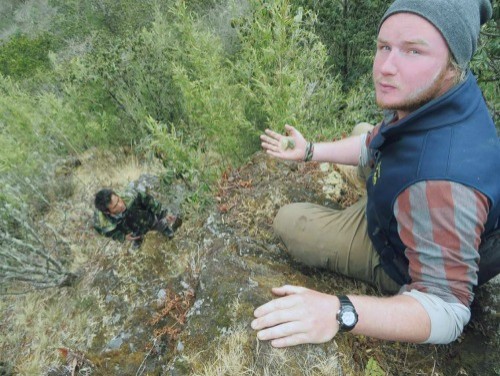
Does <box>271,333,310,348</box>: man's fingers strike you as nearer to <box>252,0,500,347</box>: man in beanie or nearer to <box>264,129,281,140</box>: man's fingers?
<box>252,0,500,347</box>: man in beanie

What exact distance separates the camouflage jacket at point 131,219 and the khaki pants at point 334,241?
2247mm

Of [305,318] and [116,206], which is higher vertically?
[305,318]

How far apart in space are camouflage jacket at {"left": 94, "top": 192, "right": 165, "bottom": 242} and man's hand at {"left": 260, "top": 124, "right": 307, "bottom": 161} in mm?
2220

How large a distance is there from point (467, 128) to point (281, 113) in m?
1.92

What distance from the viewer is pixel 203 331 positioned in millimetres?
1899

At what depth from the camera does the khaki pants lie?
209 cm

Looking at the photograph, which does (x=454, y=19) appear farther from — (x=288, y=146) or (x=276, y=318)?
(x=276, y=318)

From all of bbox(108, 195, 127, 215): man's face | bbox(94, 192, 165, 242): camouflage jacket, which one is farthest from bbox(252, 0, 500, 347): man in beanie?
bbox(94, 192, 165, 242): camouflage jacket

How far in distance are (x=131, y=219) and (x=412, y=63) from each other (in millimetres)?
3459

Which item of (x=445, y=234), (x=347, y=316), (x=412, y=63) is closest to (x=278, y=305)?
(x=347, y=316)

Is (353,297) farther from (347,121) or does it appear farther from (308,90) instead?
(347,121)

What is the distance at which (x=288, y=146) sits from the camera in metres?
2.56

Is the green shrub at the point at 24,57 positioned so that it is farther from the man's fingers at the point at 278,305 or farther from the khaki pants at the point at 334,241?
the man's fingers at the point at 278,305

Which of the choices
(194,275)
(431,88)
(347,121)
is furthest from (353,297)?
(347,121)
